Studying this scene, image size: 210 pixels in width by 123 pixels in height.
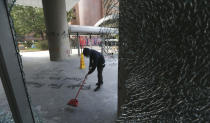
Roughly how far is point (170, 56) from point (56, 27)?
849cm

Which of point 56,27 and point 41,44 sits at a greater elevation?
point 56,27

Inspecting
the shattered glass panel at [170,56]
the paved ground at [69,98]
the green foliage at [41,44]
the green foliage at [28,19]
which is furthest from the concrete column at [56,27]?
the shattered glass panel at [170,56]

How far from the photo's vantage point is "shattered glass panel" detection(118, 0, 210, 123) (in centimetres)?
49

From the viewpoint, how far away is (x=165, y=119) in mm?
668

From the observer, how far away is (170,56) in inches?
22.7

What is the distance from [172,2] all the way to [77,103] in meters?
2.89

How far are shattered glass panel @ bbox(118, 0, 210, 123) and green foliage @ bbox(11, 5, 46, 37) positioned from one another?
1612cm

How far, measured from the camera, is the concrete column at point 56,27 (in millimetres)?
7809

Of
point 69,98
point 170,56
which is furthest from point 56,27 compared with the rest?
point 170,56

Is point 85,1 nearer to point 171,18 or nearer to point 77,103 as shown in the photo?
point 77,103

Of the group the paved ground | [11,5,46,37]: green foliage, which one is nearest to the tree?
[11,5,46,37]: green foliage

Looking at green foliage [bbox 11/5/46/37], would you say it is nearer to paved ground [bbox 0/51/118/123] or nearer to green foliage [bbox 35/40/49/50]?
green foliage [bbox 35/40/49/50]

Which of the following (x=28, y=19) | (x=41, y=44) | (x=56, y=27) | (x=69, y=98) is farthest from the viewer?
(x=28, y=19)

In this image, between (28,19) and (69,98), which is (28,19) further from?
(69,98)
